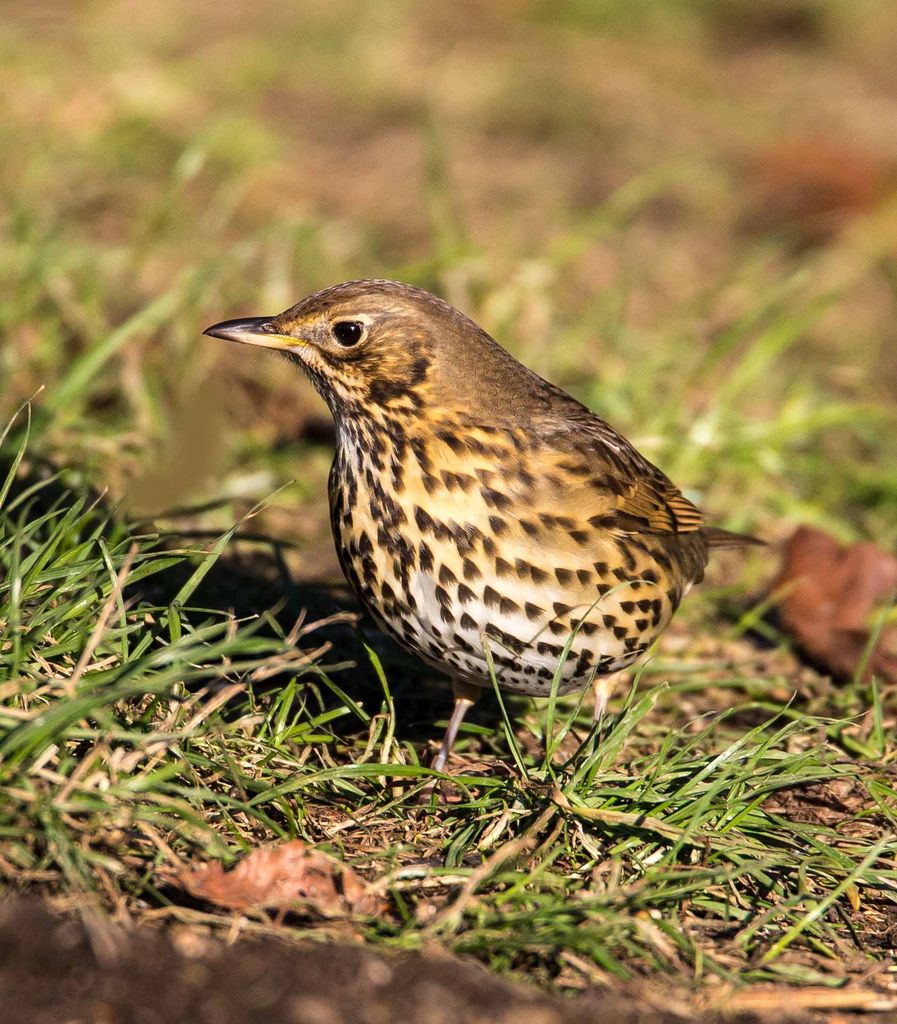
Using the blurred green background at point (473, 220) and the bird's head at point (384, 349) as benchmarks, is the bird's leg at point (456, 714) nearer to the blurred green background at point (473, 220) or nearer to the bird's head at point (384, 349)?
the bird's head at point (384, 349)

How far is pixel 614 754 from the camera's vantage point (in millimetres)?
4145

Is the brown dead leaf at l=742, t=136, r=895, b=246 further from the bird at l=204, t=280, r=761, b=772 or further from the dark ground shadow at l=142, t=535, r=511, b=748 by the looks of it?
the bird at l=204, t=280, r=761, b=772

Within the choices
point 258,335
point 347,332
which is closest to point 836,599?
point 347,332

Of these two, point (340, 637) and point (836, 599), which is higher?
point (836, 599)

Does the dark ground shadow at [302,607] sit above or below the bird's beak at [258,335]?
below

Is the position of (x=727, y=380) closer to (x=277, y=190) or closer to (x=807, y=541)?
(x=807, y=541)

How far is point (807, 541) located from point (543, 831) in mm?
2427

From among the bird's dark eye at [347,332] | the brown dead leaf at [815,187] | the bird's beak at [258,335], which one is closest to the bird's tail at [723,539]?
the bird's dark eye at [347,332]

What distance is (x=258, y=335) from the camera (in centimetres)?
448

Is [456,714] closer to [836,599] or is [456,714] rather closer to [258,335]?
[258,335]

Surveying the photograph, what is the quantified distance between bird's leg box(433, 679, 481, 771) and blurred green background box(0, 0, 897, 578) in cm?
126

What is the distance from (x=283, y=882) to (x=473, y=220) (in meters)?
6.61

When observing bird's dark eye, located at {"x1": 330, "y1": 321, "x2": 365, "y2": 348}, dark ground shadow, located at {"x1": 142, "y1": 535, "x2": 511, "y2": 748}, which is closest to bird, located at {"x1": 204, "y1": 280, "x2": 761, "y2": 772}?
bird's dark eye, located at {"x1": 330, "y1": 321, "x2": 365, "y2": 348}

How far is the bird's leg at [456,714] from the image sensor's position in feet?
14.8
